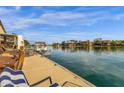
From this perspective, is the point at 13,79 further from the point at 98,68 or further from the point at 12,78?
the point at 98,68

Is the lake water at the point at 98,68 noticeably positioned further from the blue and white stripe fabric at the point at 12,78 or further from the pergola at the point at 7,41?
the blue and white stripe fabric at the point at 12,78

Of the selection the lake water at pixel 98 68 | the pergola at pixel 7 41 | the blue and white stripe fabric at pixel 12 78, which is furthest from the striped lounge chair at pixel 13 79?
the pergola at pixel 7 41

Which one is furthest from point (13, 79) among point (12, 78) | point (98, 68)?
point (98, 68)

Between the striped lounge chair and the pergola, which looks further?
the pergola

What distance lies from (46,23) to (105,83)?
4.65m

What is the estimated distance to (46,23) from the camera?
9.34 meters

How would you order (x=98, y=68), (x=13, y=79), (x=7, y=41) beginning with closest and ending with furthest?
(x=13, y=79)
(x=7, y=41)
(x=98, y=68)

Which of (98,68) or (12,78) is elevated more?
(12,78)

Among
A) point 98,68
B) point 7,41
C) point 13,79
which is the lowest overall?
point 98,68

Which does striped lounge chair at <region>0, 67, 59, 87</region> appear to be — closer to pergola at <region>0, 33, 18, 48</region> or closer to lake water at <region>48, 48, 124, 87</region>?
lake water at <region>48, 48, 124, 87</region>

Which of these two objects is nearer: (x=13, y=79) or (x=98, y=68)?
(x=13, y=79)

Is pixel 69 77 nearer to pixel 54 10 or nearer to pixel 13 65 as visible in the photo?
pixel 13 65

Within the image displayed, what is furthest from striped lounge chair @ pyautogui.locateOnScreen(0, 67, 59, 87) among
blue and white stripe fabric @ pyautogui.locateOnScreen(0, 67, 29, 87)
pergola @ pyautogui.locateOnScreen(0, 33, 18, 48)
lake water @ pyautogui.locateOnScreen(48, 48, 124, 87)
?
pergola @ pyautogui.locateOnScreen(0, 33, 18, 48)
